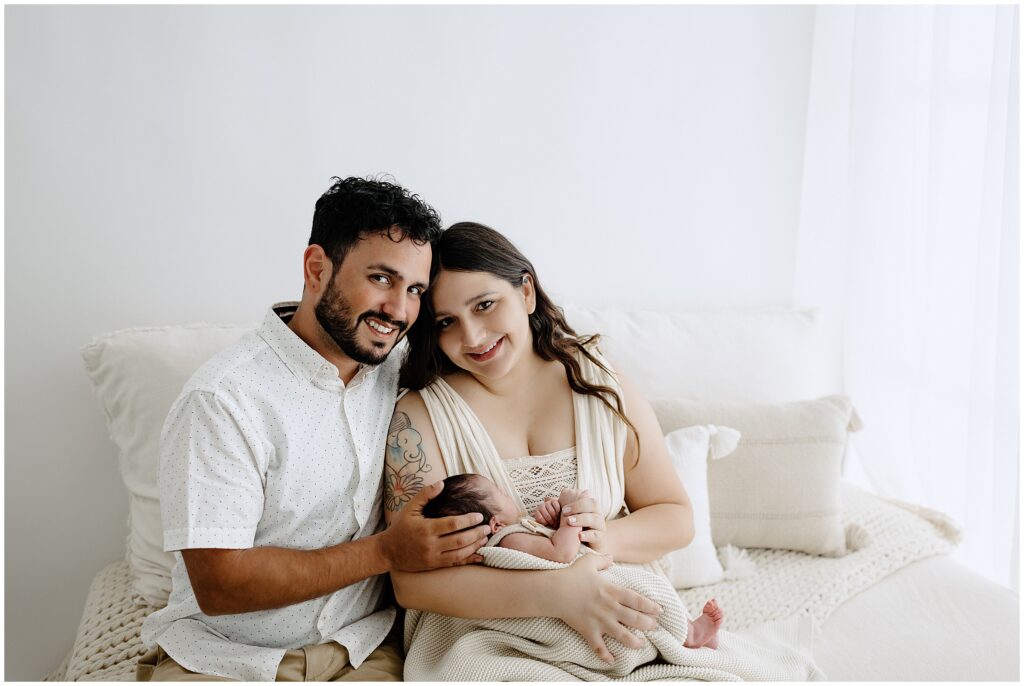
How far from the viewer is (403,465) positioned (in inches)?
63.0

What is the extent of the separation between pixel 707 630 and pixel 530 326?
783 millimetres

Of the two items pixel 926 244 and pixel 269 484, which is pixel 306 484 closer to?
pixel 269 484

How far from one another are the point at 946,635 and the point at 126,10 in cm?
254

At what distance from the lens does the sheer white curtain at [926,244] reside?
6.39ft

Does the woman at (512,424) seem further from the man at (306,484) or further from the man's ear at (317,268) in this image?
the man's ear at (317,268)

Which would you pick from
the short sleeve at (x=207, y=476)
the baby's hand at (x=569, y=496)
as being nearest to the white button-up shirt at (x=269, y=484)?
the short sleeve at (x=207, y=476)

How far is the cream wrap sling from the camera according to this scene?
1631 mm

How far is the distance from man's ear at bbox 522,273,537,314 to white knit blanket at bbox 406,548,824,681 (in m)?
0.57

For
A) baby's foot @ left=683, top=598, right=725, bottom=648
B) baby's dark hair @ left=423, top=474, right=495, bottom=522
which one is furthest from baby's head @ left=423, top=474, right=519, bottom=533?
baby's foot @ left=683, top=598, right=725, bottom=648

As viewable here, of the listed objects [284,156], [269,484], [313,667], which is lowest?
[313,667]

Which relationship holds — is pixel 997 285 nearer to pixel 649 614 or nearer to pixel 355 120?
pixel 649 614

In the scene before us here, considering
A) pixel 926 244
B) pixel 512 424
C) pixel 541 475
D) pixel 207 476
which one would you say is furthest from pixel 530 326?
pixel 926 244

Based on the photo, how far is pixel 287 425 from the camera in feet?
4.75

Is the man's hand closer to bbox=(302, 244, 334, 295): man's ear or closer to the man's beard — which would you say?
the man's beard
